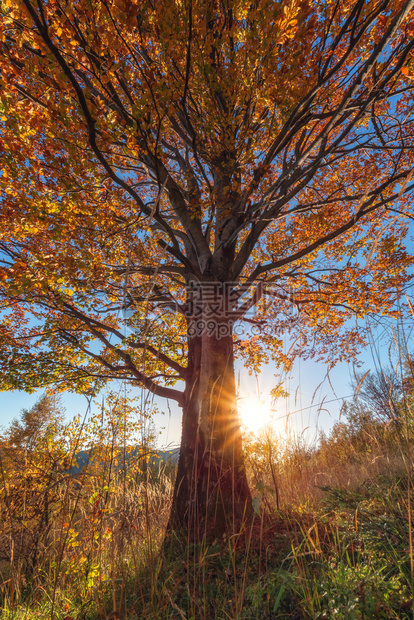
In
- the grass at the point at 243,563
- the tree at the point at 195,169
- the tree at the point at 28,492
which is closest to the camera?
the grass at the point at 243,563

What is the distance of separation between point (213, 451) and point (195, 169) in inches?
195

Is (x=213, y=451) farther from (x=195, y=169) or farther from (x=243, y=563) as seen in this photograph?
(x=195, y=169)

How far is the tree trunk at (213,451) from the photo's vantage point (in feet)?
10.7

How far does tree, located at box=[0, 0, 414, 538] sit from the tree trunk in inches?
1.1

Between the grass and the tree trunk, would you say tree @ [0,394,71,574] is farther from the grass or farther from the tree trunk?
the tree trunk

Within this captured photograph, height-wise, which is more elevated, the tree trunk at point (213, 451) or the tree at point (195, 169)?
the tree at point (195, 169)

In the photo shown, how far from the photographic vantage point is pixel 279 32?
2.84 meters

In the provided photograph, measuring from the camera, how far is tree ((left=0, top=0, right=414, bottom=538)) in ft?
9.63

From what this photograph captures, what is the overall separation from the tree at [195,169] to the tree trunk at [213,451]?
0.03m

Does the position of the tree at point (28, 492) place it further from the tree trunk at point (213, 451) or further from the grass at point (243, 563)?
the tree trunk at point (213, 451)

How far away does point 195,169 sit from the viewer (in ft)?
18.4

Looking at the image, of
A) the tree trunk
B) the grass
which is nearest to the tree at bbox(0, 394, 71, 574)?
the grass

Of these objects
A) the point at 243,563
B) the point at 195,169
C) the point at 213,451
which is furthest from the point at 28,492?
the point at 195,169

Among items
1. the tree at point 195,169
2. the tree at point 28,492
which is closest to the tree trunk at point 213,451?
the tree at point 195,169
